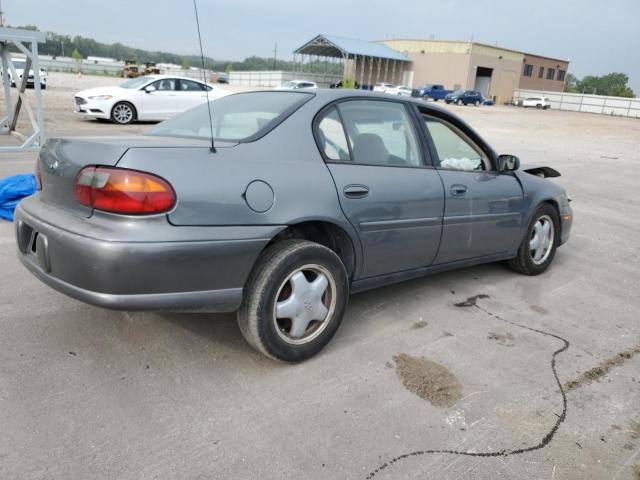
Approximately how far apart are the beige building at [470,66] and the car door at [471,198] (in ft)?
223

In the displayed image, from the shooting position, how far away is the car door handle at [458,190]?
12.5 feet

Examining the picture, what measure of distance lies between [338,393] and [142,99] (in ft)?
46.8

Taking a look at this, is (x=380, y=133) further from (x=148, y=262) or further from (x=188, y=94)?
(x=188, y=94)

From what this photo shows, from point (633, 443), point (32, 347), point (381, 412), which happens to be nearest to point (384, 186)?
point (381, 412)

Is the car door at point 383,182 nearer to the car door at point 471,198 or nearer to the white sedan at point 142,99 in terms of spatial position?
the car door at point 471,198

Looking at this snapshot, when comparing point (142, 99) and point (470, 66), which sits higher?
point (470, 66)

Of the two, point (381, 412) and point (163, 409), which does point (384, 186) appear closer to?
point (381, 412)

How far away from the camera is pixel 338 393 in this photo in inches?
109

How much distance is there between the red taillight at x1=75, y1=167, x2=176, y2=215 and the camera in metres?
2.44

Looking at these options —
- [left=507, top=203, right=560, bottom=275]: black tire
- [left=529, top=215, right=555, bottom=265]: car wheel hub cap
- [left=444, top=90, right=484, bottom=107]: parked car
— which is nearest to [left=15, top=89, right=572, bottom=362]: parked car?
[left=507, top=203, right=560, bottom=275]: black tire

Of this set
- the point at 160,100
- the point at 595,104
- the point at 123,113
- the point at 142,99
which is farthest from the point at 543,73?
the point at 123,113

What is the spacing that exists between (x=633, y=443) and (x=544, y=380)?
1.92 ft

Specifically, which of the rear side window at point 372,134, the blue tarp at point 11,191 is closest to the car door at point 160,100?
the blue tarp at point 11,191

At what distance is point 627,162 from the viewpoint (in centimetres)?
1453
